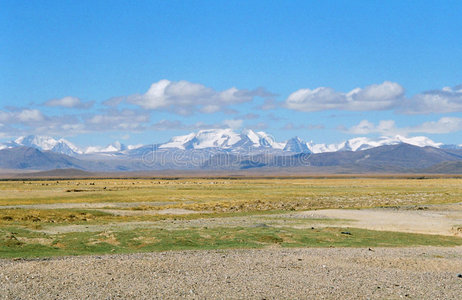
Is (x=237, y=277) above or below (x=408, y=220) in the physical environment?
above

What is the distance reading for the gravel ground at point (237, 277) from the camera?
18547 millimetres

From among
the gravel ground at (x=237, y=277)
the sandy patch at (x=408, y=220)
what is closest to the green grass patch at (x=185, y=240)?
the gravel ground at (x=237, y=277)

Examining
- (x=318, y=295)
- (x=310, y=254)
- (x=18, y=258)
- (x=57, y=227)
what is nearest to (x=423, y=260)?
(x=310, y=254)

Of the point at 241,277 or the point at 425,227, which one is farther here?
the point at 425,227

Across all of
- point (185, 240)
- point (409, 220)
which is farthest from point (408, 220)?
point (185, 240)

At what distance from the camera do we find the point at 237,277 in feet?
69.1

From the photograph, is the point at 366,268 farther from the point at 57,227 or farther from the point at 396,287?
the point at 57,227

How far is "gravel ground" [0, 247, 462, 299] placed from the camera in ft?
60.8

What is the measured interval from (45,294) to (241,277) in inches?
291

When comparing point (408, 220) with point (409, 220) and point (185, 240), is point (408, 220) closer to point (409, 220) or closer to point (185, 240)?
point (409, 220)

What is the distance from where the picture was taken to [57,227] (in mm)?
39781

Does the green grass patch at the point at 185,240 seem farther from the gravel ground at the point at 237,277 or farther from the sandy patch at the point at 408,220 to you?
the sandy patch at the point at 408,220

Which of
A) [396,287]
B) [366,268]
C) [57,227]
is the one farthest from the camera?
[57,227]

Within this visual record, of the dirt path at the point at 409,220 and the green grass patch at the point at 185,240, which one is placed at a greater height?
the green grass patch at the point at 185,240
